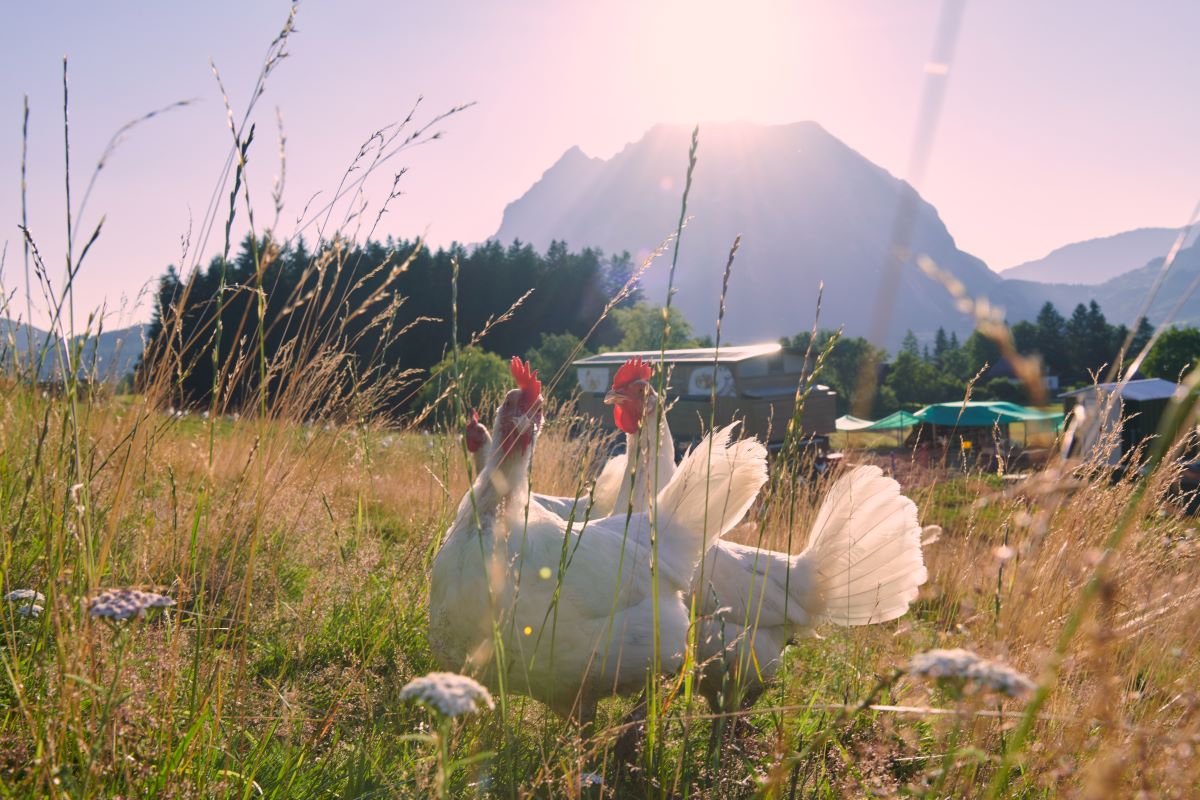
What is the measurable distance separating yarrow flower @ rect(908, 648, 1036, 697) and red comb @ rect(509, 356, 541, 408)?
2666mm

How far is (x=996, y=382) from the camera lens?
162 ft

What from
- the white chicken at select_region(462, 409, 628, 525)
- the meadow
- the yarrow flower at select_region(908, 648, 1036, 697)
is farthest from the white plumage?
the yarrow flower at select_region(908, 648, 1036, 697)

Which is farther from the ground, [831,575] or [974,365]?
[974,365]

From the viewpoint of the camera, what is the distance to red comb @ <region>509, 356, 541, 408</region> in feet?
11.5

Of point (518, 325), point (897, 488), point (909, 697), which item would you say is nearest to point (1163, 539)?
point (897, 488)

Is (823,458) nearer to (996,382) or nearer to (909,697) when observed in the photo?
(909,697)

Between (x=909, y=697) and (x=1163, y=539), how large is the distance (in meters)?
1.98

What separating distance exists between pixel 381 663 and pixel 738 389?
1791 centimetres

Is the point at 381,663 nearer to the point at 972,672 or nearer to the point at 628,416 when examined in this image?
the point at 628,416

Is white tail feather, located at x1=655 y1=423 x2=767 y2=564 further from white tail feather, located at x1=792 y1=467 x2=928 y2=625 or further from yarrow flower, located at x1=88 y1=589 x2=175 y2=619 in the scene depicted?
yarrow flower, located at x1=88 y1=589 x2=175 y2=619

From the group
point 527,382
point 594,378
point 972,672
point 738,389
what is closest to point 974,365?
point 738,389

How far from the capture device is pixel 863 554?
365cm

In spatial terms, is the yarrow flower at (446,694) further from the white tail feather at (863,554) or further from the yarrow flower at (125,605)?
the white tail feather at (863,554)

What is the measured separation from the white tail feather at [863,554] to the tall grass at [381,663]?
256 mm
